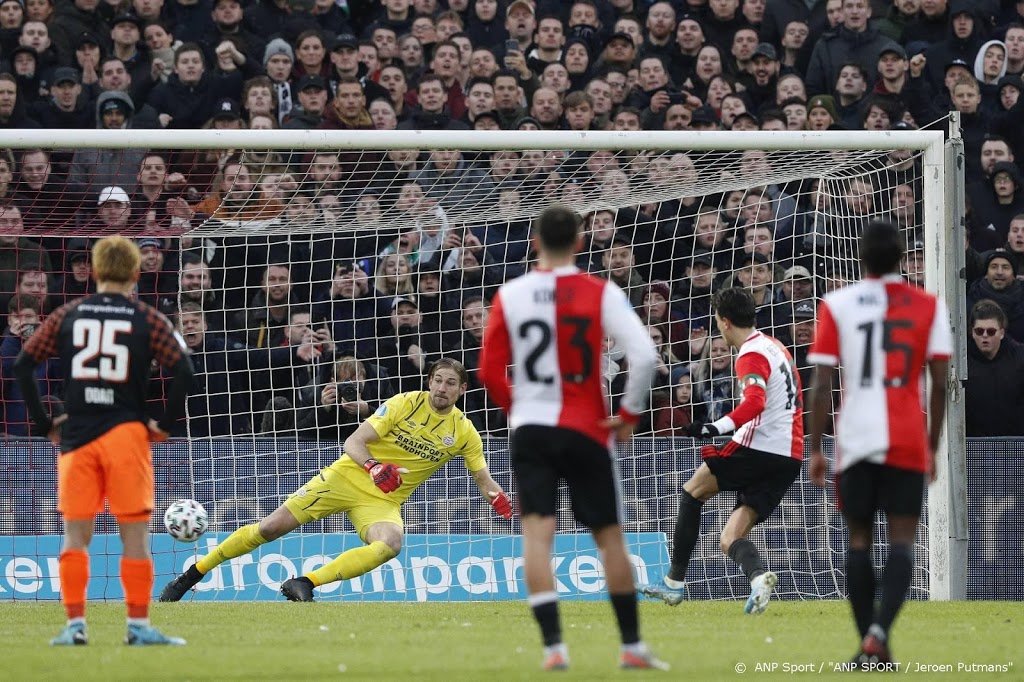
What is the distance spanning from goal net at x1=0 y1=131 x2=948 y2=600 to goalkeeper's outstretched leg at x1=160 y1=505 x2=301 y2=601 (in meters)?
1.29

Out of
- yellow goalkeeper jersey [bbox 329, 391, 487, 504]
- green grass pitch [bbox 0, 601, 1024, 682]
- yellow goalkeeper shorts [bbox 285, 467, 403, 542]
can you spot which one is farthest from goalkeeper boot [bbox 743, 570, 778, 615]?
yellow goalkeeper shorts [bbox 285, 467, 403, 542]

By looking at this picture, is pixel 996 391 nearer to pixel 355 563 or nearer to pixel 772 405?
pixel 772 405

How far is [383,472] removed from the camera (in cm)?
1063

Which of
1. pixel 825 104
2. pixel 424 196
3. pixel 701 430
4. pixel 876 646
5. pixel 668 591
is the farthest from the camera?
pixel 825 104

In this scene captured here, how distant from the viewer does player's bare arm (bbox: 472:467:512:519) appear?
10.2m

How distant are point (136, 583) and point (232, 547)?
3.51 metres

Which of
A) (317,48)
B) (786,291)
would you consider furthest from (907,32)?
(317,48)

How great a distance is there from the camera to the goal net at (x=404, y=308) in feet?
38.8

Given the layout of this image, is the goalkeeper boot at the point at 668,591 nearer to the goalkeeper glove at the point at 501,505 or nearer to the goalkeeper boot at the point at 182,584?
the goalkeeper glove at the point at 501,505

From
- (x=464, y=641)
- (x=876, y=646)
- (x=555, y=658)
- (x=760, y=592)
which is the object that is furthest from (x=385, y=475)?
(x=876, y=646)

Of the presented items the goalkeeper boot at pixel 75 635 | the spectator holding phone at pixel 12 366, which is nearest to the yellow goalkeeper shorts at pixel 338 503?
the spectator holding phone at pixel 12 366

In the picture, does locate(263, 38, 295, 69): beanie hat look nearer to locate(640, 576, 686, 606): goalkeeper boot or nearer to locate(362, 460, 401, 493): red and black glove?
locate(362, 460, 401, 493): red and black glove

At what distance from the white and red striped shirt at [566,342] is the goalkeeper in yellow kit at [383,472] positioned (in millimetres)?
4216

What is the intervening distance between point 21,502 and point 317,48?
216 inches
